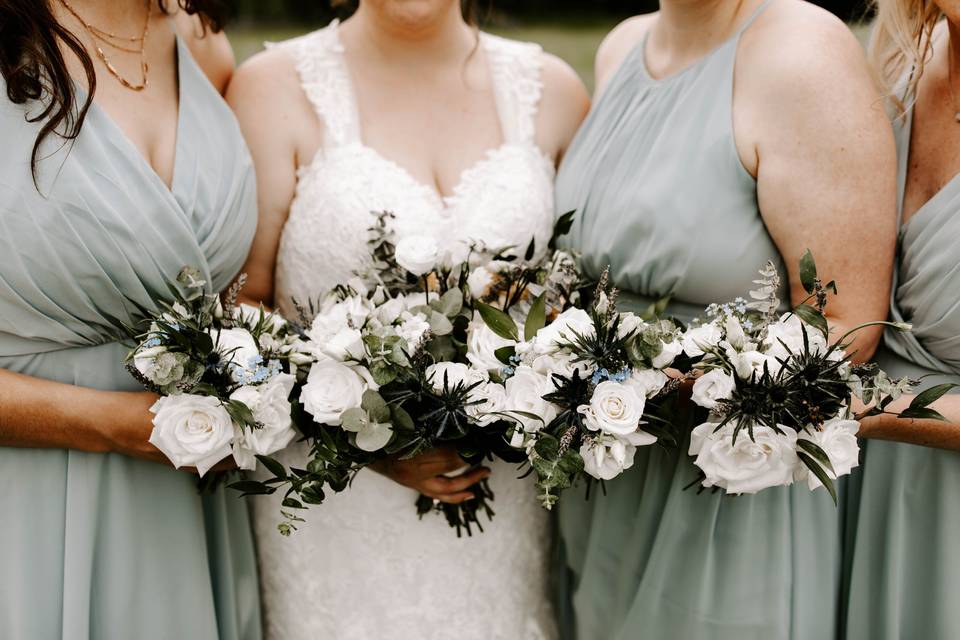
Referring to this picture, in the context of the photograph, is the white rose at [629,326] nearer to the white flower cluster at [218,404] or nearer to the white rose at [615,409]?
the white rose at [615,409]

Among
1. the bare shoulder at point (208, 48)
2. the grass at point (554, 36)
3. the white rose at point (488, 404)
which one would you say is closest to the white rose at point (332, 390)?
the white rose at point (488, 404)

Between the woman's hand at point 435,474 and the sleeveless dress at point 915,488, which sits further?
the woman's hand at point 435,474

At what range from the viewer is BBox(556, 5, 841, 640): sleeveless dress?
218 cm

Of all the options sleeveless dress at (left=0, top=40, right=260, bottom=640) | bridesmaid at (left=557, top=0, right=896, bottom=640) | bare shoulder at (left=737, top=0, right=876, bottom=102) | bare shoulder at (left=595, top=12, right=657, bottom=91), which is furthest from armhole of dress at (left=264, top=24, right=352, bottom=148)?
bare shoulder at (left=737, top=0, right=876, bottom=102)

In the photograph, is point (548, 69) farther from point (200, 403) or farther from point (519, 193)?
point (200, 403)

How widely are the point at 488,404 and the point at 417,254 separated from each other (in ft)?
1.41

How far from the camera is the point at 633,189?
2297 mm

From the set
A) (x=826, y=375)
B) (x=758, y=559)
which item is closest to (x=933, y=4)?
(x=826, y=375)

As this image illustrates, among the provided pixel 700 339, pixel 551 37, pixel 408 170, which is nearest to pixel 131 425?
pixel 408 170

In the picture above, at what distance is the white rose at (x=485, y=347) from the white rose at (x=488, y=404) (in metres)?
0.05

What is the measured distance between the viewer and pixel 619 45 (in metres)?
2.81

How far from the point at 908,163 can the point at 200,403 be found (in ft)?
5.94

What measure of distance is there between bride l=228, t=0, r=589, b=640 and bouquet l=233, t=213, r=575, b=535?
31 centimetres

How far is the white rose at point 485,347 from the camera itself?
78.8 inches
